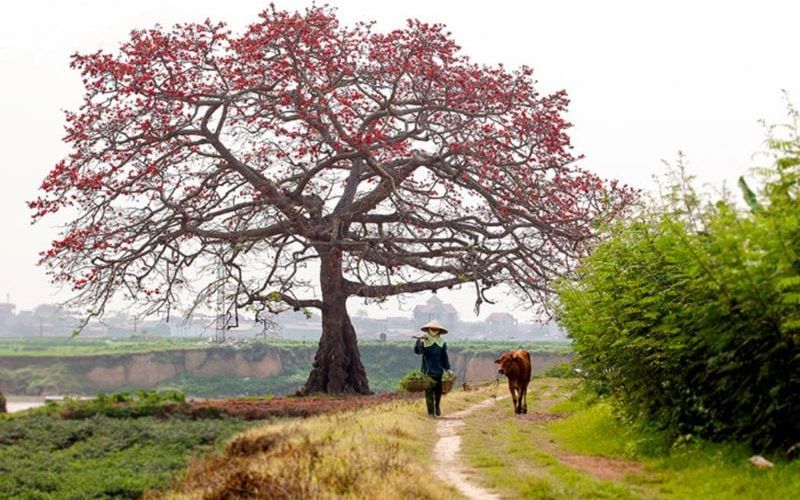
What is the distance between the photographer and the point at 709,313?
532 inches

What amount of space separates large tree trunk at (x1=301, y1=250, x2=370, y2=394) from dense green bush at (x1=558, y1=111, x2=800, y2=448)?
17222mm

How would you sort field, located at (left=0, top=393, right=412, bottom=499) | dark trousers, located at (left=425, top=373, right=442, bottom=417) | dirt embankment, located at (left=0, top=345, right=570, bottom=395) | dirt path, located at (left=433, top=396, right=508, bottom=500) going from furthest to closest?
dirt embankment, located at (left=0, top=345, right=570, bottom=395) < dark trousers, located at (left=425, top=373, right=442, bottom=417) < field, located at (left=0, top=393, right=412, bottom=499) < dirt path, located at (left=433, top=396, right=508, bottom=500)

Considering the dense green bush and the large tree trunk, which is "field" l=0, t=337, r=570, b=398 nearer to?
the large tree trunk

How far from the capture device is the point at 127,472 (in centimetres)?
1817

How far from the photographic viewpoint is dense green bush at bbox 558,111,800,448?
12102mm

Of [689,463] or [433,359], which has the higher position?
[433,359]

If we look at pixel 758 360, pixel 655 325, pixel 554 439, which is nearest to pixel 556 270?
pixel 554 439

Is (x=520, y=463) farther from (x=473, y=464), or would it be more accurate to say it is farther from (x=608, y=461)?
(x=608, y=461)

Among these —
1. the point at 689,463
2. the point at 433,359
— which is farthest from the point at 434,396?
the point at 689,463

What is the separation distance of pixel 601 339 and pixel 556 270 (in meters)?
15.4

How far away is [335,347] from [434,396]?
42.6ft

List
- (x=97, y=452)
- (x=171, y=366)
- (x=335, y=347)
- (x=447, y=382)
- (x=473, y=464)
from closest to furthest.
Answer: (x=473, y=464)
(x=97, y=452)
(x=447, y=382)
(x=335, y=347)
(x=171, y=366)

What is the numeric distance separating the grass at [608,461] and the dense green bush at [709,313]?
1.63ft

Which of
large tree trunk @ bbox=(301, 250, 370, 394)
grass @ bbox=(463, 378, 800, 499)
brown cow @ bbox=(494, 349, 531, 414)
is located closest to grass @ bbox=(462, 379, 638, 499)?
grass @ bbox=(463, 378, 800, 499)
